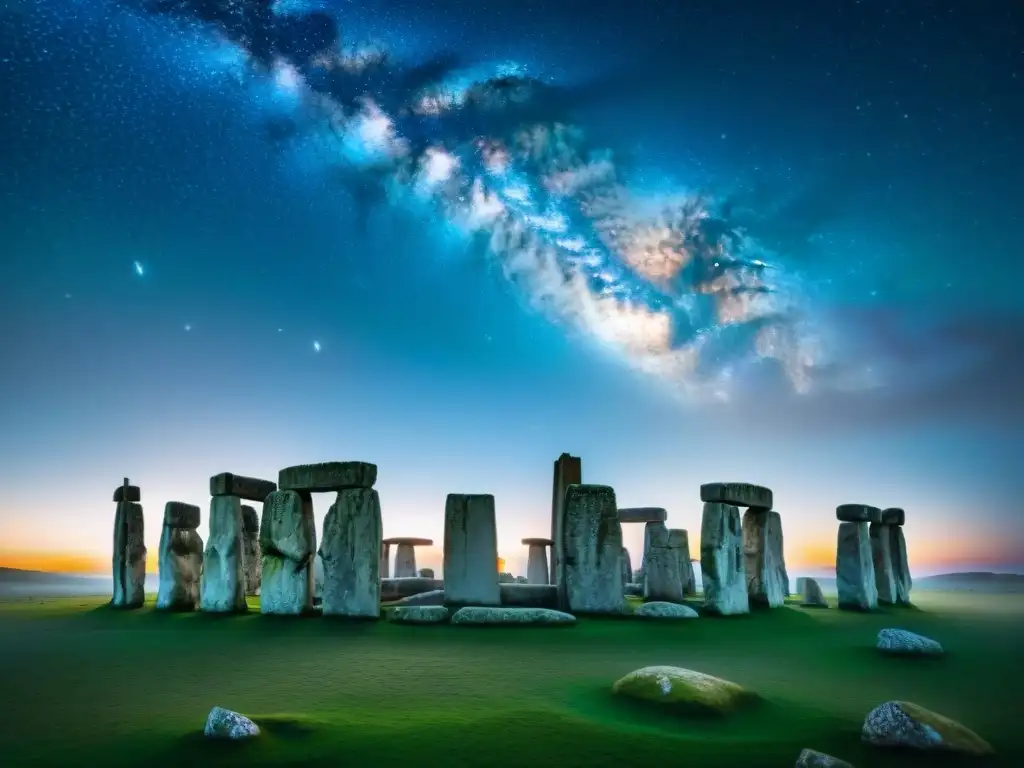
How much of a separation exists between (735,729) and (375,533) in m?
7.56

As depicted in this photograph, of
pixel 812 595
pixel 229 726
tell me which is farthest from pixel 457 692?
pixel 812 595

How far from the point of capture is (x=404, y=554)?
23.6 m

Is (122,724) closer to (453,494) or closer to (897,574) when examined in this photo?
(453,494)

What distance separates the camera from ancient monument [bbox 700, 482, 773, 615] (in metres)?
12.5

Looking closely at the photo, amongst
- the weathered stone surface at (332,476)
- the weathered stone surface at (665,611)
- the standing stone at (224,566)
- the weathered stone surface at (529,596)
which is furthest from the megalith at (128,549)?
the weathered stone surface at (665,611)

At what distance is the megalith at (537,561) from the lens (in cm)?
2195

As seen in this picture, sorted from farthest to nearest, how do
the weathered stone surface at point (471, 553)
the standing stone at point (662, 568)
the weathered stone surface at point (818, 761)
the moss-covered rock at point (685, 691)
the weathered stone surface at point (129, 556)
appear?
1. the standing stone at point (662, 568)
2. the weathered stone surface at point (129, 556)
3. the weathered stone surface at point (471, 553)
4. the moss-covered rock at point (685, 691)
5. the weathered stone surface at point (818, 761)

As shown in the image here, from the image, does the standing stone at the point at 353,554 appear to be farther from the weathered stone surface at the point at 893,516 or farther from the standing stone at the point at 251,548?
the weathered stone surface at the point at 893,516

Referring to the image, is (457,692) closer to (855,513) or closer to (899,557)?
(855,513)

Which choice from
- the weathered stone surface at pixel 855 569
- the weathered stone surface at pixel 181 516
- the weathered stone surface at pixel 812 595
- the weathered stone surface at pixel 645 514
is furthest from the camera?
the weathered stone surface at pixel 645 514

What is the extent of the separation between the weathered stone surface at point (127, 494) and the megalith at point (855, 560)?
50.0ft

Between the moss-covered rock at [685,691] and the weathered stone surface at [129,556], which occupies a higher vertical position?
the weathered stone surface at [129,556]

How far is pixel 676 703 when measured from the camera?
5176 millimetres

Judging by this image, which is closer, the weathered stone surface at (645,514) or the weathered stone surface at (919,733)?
the weathered stone surface at (919,733)
